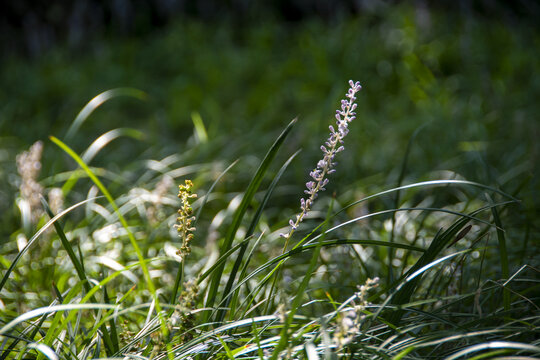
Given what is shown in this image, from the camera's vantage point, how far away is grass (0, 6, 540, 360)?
1.01 meters

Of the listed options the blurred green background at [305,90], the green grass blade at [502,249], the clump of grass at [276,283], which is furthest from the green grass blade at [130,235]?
the blurred green background at [305,90]

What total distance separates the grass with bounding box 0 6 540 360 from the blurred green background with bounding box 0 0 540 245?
0.03 m

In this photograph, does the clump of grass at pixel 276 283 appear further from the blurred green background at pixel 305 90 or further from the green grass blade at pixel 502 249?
the blurred green background at pixel 305 90

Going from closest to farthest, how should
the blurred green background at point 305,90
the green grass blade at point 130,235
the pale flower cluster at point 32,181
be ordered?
the green grass blade at point 130,235 < the pale flower cluster at point 32,181 < the blurred green background at point 305,90

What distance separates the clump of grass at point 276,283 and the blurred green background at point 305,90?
0.37 m

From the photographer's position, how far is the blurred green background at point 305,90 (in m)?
2.95

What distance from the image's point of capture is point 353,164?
2.95 meters

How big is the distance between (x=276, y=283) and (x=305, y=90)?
128 inches

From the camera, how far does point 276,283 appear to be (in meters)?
1.39

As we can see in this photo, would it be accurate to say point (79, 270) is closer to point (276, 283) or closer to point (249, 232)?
point (249, 232)

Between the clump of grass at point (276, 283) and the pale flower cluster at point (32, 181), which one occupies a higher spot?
the pale flower cluster at point (32, 181)

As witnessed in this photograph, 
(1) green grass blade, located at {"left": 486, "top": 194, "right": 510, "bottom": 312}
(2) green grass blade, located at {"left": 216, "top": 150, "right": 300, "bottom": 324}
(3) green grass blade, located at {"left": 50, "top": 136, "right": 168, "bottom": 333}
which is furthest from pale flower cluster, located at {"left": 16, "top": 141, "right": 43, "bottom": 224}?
(1) green grass blade, located at {"left": 486, "top": 194, "right": 510, "bottom": 312}

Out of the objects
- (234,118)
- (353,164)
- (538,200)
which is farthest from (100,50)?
(538,200)

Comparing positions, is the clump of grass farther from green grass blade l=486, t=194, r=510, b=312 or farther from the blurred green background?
the blurred green background
